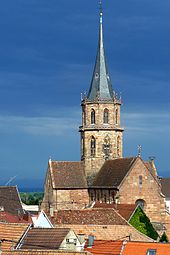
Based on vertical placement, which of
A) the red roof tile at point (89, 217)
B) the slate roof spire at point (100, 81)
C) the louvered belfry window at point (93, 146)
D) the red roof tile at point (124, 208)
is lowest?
the red roof tile at point (89, 217)

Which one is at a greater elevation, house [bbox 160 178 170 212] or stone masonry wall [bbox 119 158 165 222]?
house [bbox 160 178 170 212]

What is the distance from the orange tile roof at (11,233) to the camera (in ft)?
172

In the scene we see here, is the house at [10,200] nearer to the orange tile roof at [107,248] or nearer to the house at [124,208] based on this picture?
the house at [124,208]

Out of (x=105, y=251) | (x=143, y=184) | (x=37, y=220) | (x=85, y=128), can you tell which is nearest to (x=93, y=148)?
(x=85, y=128)

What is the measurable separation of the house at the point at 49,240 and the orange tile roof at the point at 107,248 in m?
3.64

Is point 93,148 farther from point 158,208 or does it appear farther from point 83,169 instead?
point 158,208

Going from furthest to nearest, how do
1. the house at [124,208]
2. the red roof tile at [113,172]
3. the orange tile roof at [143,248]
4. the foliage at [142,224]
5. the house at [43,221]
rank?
the red roof tile at [113,172], the house at [124,208], the foliage at [142,224], the house at [43,221], the orange tile roof at [143,248]

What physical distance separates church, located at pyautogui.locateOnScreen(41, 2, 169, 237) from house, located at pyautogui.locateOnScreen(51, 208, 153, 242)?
12.8 metres

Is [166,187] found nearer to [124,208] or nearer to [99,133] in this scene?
[99,133]

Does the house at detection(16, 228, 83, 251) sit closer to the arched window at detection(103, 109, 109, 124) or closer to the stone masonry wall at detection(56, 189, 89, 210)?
the stone masonry wall at detection(56, 189, 89, 210)

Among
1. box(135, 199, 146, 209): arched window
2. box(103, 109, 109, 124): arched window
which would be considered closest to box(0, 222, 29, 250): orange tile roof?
box(135, 199, 146, 209): arched window

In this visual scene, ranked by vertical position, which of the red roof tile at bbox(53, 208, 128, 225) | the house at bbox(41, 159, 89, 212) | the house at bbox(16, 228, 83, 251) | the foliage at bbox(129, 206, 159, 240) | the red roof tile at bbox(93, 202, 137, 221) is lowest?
the house at bbox(16, 228, 83, 251)

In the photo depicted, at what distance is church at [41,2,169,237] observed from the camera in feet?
302

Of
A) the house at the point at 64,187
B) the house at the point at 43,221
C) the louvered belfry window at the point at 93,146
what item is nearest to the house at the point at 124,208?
the house at the point at 64,187
